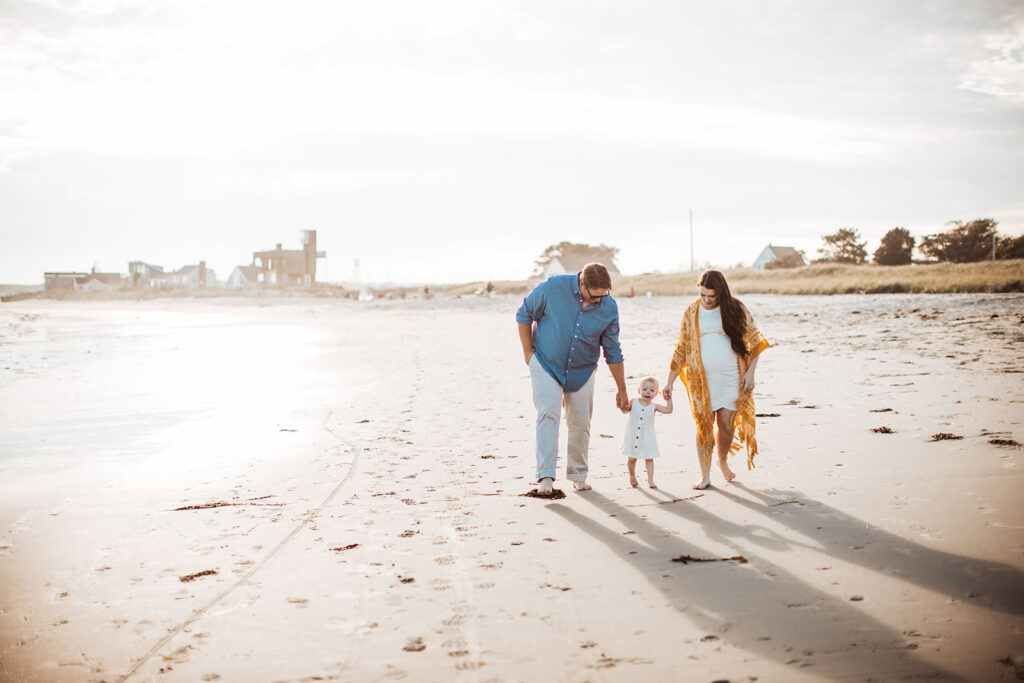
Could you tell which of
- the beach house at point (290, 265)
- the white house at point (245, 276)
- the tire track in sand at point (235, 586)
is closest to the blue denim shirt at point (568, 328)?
the tire track in sand at point (235, 586)

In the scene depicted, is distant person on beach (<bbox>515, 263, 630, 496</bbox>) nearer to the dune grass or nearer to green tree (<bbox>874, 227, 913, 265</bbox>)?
the dune grass

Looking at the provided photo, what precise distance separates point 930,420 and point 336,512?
18.5ft

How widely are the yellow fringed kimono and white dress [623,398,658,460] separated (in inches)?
13.8

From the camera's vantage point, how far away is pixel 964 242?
41344 millimetres

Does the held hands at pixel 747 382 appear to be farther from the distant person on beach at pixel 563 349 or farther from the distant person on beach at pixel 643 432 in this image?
the distant person on beach at pixel 563 349

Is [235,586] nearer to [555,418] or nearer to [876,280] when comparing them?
[555,418]

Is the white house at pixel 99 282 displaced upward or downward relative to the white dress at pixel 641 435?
upward

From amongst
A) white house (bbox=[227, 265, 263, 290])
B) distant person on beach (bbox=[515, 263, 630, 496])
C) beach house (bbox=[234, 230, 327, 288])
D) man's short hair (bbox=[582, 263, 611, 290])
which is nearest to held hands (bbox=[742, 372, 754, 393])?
distant person on beach (bbox=[515, 263, 630, 496])

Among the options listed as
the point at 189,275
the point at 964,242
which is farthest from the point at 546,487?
the point at 189,275

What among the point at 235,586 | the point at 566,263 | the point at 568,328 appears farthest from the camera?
the point at 566,263

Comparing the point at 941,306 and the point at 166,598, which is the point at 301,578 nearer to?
the point at 166,598

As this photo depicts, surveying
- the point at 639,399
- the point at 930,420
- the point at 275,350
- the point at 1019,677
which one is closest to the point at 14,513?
the point at 639,399

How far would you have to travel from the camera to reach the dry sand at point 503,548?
120 inches

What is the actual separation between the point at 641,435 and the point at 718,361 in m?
0.80
